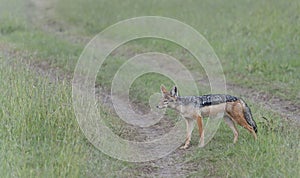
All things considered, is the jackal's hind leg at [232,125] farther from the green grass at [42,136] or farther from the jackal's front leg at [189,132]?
the green grass at [42,136]

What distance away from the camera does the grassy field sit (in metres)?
6.59

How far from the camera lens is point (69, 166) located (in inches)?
242

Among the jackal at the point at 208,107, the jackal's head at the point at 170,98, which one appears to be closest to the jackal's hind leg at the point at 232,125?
the jackal at the point at 208,107

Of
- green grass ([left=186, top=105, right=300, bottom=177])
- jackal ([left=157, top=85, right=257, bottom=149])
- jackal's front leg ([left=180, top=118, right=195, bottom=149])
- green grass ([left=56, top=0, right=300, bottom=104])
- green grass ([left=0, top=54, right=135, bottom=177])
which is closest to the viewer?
green grass ([left=0, top=54, right=135, bottom=177])

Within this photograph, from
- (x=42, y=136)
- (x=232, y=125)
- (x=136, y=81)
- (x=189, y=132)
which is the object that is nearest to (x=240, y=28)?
(x=136, y=81)

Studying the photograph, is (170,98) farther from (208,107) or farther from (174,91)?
(208,107)

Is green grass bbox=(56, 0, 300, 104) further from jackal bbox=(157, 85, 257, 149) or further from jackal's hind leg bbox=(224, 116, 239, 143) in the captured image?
jackal bbox=(157, 85, 257, 149)

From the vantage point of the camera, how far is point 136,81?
1191 cm

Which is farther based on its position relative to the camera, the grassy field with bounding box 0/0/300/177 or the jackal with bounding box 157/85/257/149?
the jackal with bounding box 157/85/257/149

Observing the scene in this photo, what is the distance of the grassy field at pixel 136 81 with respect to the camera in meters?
6.59

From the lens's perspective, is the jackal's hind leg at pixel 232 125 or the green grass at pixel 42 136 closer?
the green grass at pixel 42 136

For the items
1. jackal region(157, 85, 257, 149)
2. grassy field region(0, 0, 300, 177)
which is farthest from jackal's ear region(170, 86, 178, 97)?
grassy field region(0, 0, 300, 177)

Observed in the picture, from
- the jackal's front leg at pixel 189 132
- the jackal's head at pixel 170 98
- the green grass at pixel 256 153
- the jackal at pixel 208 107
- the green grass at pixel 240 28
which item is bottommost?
the green grass at pixel 256 153

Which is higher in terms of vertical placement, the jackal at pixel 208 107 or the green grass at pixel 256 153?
the jackal at pixel 208 107
